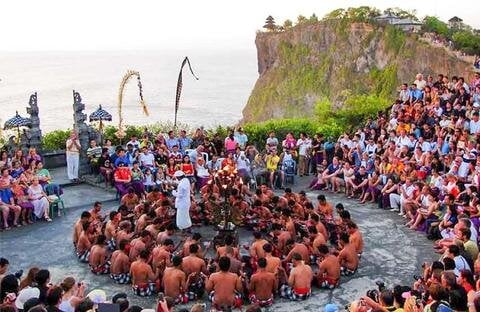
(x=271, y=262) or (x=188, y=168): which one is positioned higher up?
(x=188, y=168)

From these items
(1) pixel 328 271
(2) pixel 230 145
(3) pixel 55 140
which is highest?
(2) pixel 230 145

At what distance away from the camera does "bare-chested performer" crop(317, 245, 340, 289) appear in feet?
38.0

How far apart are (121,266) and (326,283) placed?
Result: 4151 millimetres

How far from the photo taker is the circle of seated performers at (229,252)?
10.9m

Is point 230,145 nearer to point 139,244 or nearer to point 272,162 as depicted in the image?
point 272,162

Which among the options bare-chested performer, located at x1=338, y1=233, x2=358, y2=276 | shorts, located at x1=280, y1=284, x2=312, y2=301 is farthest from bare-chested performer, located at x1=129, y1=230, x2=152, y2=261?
bare-chested performer, located at x1=338, y1=233, x2=358, y2=276

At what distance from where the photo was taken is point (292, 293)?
36.7 feet

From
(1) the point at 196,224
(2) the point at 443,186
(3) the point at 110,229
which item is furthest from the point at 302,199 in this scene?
(3) the point at 110,229

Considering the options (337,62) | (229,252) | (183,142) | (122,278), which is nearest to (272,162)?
Result: (183,142)

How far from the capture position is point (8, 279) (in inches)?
362

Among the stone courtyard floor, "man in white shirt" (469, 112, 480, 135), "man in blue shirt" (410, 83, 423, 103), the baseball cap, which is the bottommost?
the stone courtyard floor

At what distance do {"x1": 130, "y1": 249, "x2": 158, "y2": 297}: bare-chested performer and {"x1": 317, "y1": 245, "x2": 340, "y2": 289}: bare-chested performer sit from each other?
129 inches

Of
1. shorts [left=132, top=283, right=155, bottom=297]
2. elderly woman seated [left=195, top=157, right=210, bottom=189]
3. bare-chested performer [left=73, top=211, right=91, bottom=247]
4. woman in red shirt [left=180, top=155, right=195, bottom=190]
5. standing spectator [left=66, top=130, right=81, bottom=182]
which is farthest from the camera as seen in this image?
standing spectator [left=66, top=130, right=81, bottom=182]

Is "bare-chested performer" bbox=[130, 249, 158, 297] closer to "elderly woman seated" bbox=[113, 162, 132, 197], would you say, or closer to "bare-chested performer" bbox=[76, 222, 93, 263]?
"bare-chested performer" bbox=[76, 222, 93, 263]
